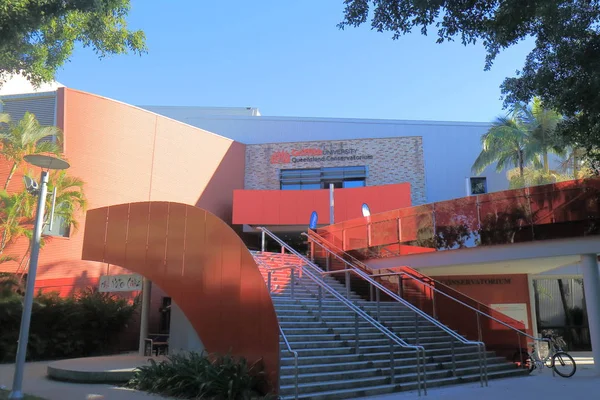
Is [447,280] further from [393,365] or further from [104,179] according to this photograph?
[104,179]

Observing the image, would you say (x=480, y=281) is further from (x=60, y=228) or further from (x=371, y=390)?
(x=60, y=228)

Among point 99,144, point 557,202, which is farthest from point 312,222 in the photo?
point 557,202

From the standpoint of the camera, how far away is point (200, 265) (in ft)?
38.0

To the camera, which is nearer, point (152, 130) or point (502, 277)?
point (502, 277)

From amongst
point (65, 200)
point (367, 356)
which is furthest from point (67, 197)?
point (367, 356)

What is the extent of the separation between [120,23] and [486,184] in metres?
24.9

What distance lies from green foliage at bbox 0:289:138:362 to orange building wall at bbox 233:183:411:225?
31.9 feet

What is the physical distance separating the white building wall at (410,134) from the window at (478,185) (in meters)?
0.29

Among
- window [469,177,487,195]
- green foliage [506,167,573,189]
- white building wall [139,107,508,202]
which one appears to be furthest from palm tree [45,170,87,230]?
window [469,177,487,195]

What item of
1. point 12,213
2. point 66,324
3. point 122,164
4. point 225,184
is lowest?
point 66,324

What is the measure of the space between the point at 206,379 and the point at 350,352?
10.2ft

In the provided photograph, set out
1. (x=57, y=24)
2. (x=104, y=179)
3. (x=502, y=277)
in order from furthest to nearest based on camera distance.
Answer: (x=104, y=179), (x=502, y=277), (x=57, y=24)

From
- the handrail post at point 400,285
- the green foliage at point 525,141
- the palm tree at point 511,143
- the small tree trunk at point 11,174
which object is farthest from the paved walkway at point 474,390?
the palm tree at point 511,143

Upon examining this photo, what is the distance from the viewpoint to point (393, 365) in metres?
9.81
